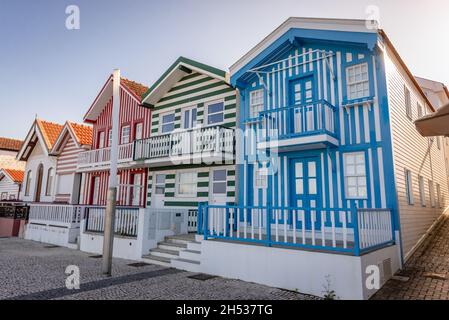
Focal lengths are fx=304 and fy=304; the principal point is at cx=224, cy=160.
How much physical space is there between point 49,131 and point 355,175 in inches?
805

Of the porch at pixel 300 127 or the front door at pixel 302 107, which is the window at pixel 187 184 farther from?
the front door at pixel 302 107

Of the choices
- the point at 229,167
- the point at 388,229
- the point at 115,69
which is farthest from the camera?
the point at 229,167

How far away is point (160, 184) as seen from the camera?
48.6ft

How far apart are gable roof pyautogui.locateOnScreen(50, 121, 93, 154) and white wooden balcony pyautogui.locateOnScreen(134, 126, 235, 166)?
Result: 20.8 ft

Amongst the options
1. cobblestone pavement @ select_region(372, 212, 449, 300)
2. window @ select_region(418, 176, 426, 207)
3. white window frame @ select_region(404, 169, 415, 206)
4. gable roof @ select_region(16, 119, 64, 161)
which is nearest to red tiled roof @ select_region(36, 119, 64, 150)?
gable roof @ select_region(16, 119, 64, 161)

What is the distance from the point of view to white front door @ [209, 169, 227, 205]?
1250cm

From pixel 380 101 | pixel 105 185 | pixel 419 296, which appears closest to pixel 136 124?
pixel 105 185

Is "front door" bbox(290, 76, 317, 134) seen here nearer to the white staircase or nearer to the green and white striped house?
the green and white striped house

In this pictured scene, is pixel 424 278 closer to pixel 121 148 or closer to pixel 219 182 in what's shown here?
pixel 219 182

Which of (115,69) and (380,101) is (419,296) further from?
(115,69)

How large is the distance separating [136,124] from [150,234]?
8079 millimetres

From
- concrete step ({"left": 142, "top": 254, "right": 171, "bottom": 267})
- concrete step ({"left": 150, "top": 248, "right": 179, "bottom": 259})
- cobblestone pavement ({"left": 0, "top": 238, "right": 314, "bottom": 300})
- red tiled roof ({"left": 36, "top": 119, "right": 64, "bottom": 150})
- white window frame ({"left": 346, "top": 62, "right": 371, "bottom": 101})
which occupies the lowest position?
cobblestone pavement ({"left": 0, "top": 238, "right": 314, "bottom": 300})

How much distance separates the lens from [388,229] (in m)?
8.44

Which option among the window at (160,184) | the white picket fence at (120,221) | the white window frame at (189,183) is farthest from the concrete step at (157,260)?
the window at (160,184)
